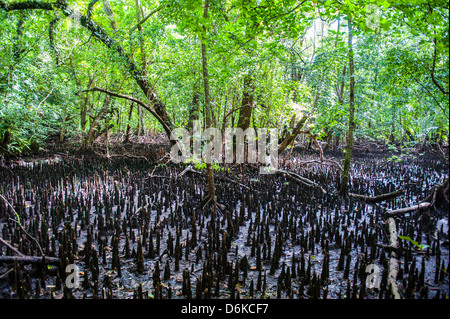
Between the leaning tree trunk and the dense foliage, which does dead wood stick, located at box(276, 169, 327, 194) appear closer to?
the leaning tree trunk

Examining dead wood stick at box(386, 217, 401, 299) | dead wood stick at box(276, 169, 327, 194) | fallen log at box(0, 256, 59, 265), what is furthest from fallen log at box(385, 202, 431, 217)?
fallen log at box(0, 256, 59, 265)

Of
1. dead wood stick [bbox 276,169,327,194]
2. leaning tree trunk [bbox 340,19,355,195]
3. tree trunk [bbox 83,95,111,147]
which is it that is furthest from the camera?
tree trunk [bbox 83,95,111,147]

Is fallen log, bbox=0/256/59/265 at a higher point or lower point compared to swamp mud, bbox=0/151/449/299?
higher

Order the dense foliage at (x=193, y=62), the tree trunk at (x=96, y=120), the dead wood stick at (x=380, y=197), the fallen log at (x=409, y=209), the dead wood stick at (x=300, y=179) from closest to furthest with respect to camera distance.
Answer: the fallen log at (x=409, y=209) → the dense foliage at (x=193, y=62) → the dead wood stick at (x=380, y=197) → the dead wood stick at (x=300, y=179) → the tree trunk at (x=96, y=120)

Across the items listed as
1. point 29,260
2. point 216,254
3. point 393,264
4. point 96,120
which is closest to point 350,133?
point 393,264

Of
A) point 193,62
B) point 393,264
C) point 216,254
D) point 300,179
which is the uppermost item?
point 193,62

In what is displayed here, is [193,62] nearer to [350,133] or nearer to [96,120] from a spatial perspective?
[350,133]

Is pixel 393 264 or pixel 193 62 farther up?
pixel 193 62

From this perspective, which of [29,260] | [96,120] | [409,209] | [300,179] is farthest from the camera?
[96,120]

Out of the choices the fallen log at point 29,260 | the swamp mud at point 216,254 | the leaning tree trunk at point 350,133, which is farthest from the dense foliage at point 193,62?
the fallen log at point 29,260

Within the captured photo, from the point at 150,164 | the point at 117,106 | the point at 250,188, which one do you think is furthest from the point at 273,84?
the point at 117,106

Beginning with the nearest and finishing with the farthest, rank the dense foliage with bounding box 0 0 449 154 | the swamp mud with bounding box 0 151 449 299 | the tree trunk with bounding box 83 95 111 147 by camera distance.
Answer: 1. the swamp mud with bounding box 0 151 449 299
2. the dense foliage with bounding box 0 0 449 154
3. the tree trunk with bounding box 83 95 111 147

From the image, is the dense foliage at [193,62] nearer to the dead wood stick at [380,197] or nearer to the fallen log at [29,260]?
the dead wood stick at [380,197]
